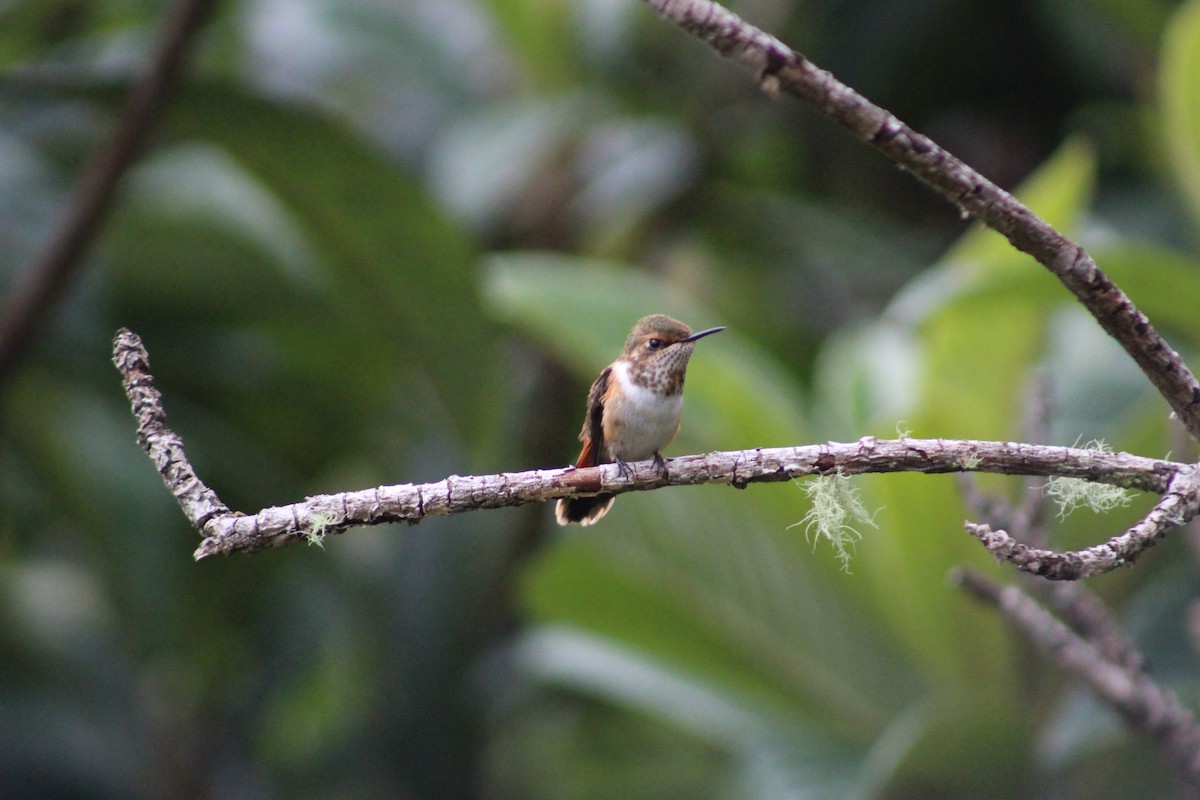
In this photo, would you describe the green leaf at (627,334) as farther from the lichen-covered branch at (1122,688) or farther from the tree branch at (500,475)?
the tree branch at (500,475)

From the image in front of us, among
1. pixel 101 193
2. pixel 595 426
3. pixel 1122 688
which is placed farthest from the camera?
pixel 101 193

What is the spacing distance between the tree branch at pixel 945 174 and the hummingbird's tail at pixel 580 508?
43.5 inches

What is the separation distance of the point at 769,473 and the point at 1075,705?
2.07 metres

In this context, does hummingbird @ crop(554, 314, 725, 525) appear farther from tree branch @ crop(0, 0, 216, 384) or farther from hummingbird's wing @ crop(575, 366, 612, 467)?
tree branch @ crop(0, 0, 216, 384)

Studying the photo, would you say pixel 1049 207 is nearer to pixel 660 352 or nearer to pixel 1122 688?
pixel 660 352

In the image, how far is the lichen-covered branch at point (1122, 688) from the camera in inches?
81.2

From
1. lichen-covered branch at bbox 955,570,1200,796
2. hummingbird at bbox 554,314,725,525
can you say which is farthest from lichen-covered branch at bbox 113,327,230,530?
lichen-covered branch at bbox 955,570,1200,796

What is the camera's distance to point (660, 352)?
2629mm

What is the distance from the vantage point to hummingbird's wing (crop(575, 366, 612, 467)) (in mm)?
2596

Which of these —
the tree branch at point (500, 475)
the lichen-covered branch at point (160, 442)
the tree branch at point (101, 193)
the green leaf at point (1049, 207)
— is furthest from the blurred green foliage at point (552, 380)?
the lichen-covered branch at point (160, 442)

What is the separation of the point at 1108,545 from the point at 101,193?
107 inches

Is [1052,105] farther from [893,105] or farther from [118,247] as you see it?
[118,247]

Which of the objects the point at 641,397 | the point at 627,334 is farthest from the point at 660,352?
the point at 627,334

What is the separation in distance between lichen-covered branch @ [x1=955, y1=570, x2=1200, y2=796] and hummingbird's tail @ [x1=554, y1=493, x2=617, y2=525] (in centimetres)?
67
